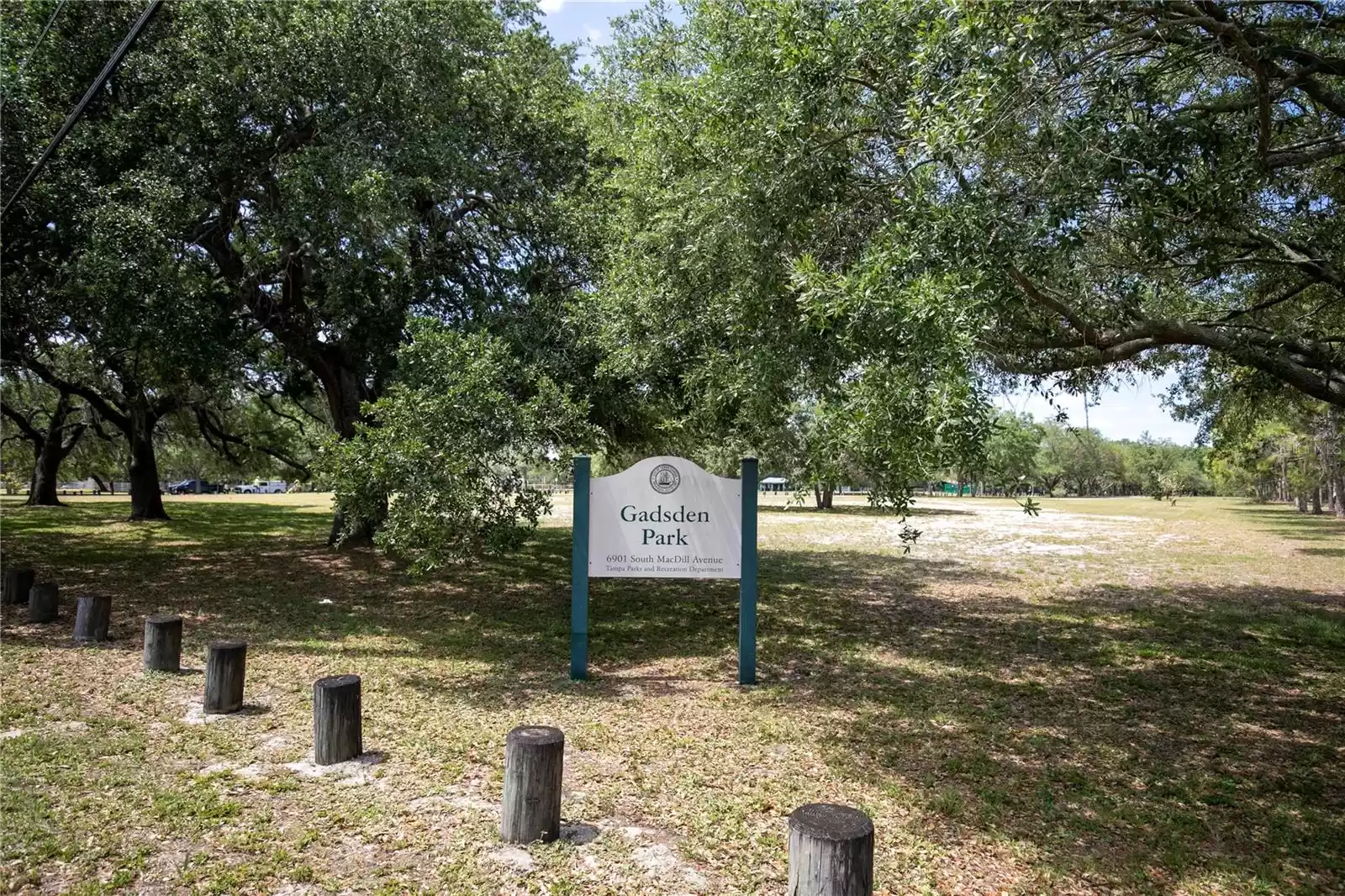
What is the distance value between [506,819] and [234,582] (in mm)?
11359

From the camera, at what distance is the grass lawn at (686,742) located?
4262 mm

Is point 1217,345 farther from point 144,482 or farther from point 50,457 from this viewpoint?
point 50,457

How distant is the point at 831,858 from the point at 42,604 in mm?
10330

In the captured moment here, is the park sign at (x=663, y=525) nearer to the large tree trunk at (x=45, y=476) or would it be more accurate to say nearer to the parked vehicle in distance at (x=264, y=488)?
the large tree trunk at (x=45, y=476)

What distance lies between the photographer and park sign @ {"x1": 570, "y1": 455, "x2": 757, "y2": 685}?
7941 millimetres

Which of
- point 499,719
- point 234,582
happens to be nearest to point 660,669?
point 499,719

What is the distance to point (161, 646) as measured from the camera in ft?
25.2

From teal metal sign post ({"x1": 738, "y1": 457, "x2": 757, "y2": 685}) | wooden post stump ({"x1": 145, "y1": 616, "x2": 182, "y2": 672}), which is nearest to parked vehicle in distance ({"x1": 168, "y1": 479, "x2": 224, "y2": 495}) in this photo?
wooden post stump ({"x1": 145, "y1": 616, "x2": 182, "y2": 672})

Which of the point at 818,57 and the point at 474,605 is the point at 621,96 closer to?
the point at 818,57

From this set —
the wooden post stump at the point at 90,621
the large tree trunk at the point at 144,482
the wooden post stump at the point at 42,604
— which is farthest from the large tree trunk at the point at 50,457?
the wooden post stump at the point at 90,621

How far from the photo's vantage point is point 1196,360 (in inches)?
473

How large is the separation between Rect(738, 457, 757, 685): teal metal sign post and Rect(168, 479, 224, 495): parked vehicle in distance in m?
81.0

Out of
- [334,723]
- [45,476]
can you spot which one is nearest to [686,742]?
[334,723]

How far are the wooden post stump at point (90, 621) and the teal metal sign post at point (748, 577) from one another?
6.94m
